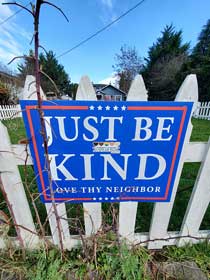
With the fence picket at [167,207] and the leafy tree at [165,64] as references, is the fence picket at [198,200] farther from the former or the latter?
the leafy tree at [165,64]

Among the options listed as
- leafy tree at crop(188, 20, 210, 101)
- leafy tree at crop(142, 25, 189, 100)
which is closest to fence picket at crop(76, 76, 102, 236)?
leafy tree at crop(188, 20, 210, 101)

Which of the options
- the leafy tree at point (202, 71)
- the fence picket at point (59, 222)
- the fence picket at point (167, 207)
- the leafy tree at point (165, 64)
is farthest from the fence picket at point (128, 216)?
the leafy tree at point (165, 64)

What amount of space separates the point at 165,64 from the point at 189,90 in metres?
24.0

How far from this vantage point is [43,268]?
0.96 meters

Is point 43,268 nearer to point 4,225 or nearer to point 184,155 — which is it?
point 4,225

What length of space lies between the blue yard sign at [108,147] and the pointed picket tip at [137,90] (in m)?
0.03

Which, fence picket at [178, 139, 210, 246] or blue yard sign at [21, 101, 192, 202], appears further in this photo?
fence picket at [178, 139, 210, 246]

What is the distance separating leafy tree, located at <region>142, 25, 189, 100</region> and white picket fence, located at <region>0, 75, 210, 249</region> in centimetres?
1836

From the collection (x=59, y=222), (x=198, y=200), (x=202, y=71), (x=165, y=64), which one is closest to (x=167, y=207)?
(x=198, y=200)

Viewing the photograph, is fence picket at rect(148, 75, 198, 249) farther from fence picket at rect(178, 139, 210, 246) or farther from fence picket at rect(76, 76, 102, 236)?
fence picket at rect(76, 76, 102, 236)

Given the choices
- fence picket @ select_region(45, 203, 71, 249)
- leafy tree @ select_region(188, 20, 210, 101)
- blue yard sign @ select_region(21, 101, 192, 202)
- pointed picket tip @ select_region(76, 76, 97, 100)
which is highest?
leafy tree @ select_region(188, 20, 210, 101)

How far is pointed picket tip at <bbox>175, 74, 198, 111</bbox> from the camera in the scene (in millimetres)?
747

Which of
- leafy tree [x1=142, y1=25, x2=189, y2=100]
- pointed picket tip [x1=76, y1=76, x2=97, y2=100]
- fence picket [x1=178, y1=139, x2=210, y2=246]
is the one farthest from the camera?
leafy tree [x1=142, y1=25, x2=189, y2=100]

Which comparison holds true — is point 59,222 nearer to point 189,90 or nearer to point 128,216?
point 128,216
